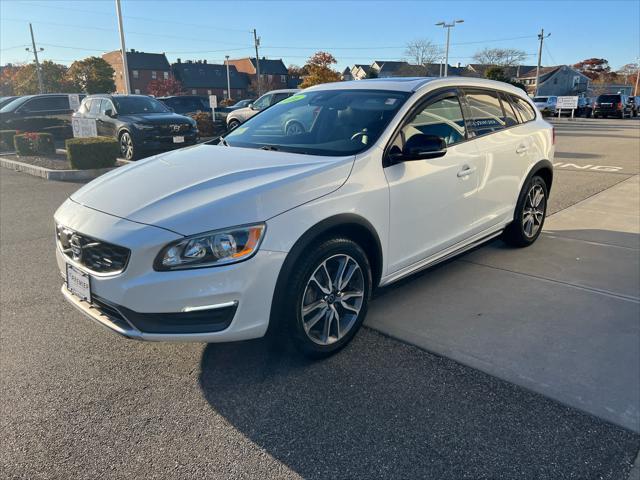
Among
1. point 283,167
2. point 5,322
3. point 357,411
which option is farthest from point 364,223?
point 5,322

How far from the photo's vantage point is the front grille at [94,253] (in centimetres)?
262

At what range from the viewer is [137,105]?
13141mm

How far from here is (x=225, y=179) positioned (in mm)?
2969

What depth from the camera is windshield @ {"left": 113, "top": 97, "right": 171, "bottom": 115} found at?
1286 cm

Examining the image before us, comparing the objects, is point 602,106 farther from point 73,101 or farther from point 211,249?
point 211,249

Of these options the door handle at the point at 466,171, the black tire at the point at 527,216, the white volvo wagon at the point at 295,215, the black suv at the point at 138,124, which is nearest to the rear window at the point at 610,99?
the black suv at the point at 138,124

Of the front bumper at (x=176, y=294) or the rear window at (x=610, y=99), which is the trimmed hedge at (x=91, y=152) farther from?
the rear window at (x=610, y=99)

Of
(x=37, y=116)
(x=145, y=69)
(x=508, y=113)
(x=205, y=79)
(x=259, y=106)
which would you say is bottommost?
(x=37, y=116)

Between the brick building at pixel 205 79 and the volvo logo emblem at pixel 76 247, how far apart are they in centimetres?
7986

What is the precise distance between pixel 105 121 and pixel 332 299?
11.8m

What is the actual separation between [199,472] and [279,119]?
9.37ft

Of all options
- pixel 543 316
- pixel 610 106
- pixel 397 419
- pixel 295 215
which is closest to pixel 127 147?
pixel 295 215

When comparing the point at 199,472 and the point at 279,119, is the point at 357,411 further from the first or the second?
the point at 279,119

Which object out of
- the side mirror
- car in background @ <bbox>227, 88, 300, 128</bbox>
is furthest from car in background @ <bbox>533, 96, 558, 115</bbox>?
the side mirror
